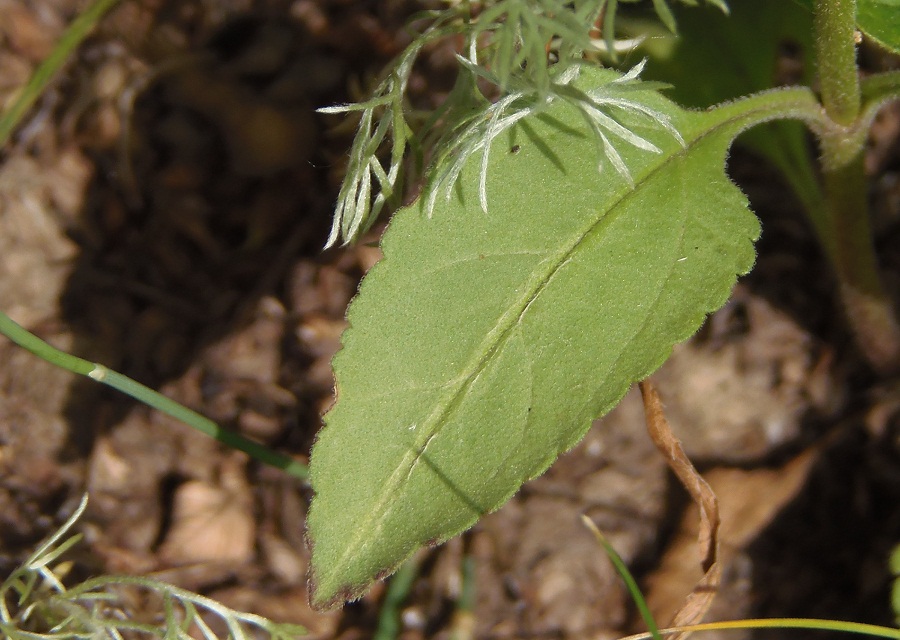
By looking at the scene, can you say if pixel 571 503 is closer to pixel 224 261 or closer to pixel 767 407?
pixel 767 407

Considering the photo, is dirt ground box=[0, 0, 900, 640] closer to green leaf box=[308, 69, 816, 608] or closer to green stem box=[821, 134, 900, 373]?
green stem box=[821, 134, 900, 373]

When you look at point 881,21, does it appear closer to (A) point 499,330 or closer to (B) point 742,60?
(B) point 742,60

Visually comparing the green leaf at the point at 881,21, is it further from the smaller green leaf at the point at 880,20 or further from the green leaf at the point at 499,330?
the green leaf at the point at 499,330

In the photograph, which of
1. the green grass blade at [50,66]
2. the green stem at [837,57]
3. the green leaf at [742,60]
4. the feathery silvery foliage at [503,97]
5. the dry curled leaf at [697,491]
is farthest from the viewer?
the green grass blade at [50,66]

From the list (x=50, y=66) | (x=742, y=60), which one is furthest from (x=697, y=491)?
(x=50, y=66)

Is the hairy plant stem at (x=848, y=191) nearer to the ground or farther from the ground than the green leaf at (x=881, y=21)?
nearer to the ground

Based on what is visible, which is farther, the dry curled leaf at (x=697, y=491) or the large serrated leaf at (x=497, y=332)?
the dry curled leaf at (x=697, y=491)

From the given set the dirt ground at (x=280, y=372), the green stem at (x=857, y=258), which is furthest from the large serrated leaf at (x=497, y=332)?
Answer: the dirt ground at (x=280, y=372)

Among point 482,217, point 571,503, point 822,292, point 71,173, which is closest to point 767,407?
point 822,292
